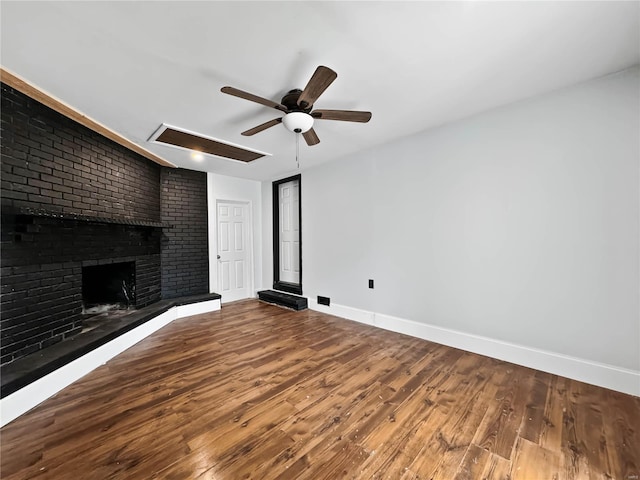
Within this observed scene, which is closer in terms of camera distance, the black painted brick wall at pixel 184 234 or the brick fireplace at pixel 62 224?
the brick fireplace at pixel 62 224

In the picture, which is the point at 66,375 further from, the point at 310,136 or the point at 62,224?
the point at 310,136

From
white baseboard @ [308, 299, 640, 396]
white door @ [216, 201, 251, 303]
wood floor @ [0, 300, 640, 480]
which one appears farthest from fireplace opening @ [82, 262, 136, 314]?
white baseboard @ [308, 299, 640, 396]

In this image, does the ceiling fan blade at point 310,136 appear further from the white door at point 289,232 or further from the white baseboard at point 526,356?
the white baseboard at point 526,356

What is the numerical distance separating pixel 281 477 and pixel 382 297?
8.18 feet

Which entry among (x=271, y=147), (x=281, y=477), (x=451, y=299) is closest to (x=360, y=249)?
(x=451, y=299)

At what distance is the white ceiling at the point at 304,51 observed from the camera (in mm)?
1427

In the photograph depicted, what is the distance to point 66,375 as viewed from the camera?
2.12m

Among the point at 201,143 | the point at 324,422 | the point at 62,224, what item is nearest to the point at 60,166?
the point at 62,224

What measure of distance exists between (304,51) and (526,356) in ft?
A: 10.4

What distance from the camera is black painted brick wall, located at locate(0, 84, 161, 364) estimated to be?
77.1 inches

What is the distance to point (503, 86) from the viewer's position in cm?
217

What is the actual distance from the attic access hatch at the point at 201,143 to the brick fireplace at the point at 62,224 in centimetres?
66

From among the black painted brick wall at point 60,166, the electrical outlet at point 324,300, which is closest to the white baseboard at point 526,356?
the electrical outlet at point 324,300

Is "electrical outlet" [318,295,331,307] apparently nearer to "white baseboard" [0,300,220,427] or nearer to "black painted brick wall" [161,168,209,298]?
"black painted brick wall" [161,168,209,298]
